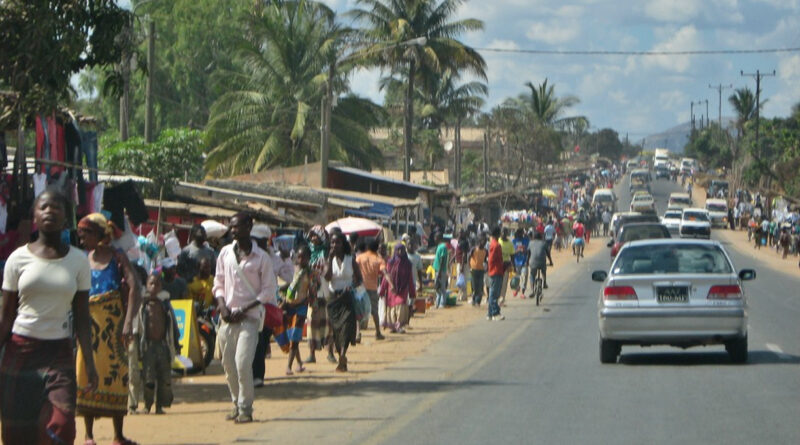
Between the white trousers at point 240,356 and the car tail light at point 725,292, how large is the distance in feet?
21.2

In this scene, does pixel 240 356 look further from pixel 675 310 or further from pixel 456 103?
pixel 456 103

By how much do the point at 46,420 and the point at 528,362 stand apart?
31.8ft

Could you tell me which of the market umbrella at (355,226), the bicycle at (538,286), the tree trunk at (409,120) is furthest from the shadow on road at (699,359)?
the tree trunk at (409,120)

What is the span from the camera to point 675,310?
15.1m

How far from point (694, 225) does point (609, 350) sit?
46.7 meters

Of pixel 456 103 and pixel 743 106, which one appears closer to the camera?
pixel 456 103

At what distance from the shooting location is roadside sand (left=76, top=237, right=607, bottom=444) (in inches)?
412

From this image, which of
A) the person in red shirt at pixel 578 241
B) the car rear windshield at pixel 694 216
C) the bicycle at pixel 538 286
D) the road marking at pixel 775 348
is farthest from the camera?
the car rear windshield at pixel 694 216

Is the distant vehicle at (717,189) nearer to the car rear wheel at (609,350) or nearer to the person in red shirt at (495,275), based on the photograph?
the person in red shirt at (495,275)

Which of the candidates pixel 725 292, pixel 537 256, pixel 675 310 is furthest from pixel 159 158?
pixel 725 292

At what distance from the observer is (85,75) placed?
60.0 m

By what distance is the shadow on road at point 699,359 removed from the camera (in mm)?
15641

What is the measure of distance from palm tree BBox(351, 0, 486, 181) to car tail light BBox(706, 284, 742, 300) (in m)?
36.5

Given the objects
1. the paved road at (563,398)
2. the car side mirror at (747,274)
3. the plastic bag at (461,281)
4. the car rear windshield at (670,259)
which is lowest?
the plastic bag at (461,281)
